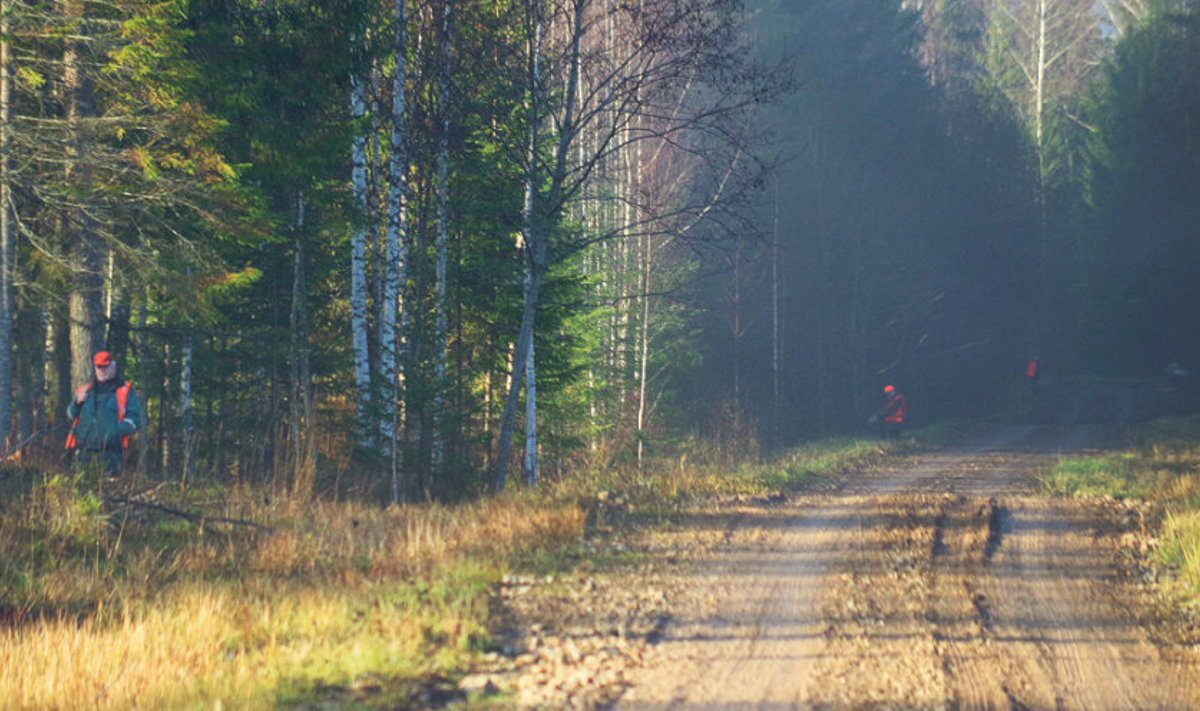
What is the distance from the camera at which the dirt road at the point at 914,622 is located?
6.03 meters

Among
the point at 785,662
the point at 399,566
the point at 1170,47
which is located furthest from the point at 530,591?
the point at 1170,47

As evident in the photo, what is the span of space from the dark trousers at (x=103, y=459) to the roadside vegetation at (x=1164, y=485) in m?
11.3

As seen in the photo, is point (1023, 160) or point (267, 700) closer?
point (267, 700)

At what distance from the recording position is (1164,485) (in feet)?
46.0

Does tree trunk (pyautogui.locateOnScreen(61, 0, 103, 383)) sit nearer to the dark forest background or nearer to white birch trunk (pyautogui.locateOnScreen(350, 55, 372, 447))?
the dark forest background

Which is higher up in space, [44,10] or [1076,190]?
[1076,190]

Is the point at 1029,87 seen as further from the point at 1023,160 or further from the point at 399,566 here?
the point at 399,566

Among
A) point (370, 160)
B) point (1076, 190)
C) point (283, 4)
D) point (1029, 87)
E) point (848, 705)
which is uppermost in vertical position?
point (1029, 87)

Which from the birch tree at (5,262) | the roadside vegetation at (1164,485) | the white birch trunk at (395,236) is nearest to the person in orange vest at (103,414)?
the birch tree at (5,262)

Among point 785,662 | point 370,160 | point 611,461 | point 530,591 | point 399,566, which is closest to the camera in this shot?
point 785,662

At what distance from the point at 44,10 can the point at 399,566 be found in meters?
8.73

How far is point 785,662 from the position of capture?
6539mm

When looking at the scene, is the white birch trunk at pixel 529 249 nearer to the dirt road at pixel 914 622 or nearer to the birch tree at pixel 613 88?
the birch tree at pixel 613 88

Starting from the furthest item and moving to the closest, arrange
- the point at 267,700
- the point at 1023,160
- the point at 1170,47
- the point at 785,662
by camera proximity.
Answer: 1. the point at 1023,160
2. the point at 1170,47
3. the point at 785,662
4. the point at 267,700
